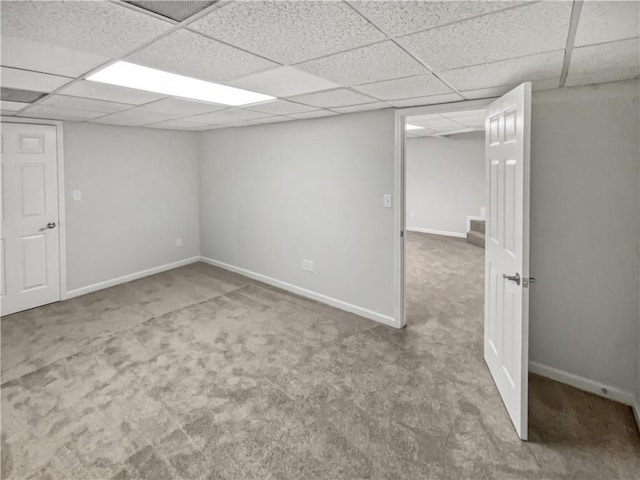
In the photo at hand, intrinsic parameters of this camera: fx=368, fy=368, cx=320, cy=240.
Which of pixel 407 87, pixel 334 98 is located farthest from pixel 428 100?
pixel 334 98

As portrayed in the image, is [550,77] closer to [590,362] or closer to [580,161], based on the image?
[580,161]

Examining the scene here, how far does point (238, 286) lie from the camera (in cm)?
478

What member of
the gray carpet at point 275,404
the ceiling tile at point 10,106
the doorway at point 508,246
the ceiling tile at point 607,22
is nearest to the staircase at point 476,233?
the gray carpet at point 275,404

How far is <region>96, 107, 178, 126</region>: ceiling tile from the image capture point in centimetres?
351

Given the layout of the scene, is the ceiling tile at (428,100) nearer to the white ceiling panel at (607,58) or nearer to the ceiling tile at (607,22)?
the white ceiling panel at (607,58)

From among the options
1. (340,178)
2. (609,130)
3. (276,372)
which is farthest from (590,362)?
(340,178)

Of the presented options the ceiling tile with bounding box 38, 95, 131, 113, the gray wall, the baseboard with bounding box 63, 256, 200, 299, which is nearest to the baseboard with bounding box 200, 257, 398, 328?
the baseboard with bounding box 63, 256, 200, 299

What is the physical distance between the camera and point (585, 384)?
257 centimetres

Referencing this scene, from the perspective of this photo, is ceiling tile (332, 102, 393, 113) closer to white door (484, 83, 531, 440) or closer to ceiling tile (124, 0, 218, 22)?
white door (484, 83, 531, 440)

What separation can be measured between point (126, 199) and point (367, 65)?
411 cm

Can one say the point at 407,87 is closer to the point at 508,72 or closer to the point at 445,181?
the point at 508,72

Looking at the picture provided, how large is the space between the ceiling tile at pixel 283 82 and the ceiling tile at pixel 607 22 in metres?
1.30

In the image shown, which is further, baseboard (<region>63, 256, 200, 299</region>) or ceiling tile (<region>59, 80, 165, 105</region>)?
baseboard (<region>63, 256, 200, 299</region>)

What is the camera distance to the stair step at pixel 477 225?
713cm
